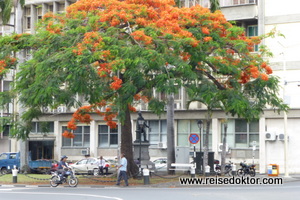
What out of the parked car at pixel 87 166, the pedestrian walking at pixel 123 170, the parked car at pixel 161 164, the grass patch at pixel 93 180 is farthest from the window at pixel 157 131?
the pedestrian walking at pixel 123 170

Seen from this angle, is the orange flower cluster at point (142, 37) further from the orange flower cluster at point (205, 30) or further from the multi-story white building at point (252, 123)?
the multi-story white building at point (252, 123)

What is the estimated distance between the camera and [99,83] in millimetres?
29969

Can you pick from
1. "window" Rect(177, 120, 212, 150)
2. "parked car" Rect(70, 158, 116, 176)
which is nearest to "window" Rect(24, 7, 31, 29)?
"parked car" Rect(70, 158, 116, 176)

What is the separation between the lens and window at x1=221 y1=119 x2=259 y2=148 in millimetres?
49812

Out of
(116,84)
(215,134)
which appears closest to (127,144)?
(116,84)

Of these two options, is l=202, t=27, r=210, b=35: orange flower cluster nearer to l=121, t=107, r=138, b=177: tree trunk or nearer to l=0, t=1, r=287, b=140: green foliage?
l=0, t=1, r=287, b=140: green foliage

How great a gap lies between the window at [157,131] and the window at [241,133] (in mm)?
5780

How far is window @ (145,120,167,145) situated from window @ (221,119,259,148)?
5780mm

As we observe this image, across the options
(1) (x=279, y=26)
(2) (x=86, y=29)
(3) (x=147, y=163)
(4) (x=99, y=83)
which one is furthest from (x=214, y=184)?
(1) (x=279, y=26)

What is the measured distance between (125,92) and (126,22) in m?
3.60

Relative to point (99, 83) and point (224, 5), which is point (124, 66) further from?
point (224, 5)

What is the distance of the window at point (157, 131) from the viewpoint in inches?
2114

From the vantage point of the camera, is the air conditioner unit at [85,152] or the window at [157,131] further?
the air conditioner unit at [85,152]

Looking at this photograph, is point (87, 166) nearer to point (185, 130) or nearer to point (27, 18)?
point (185, 130)
